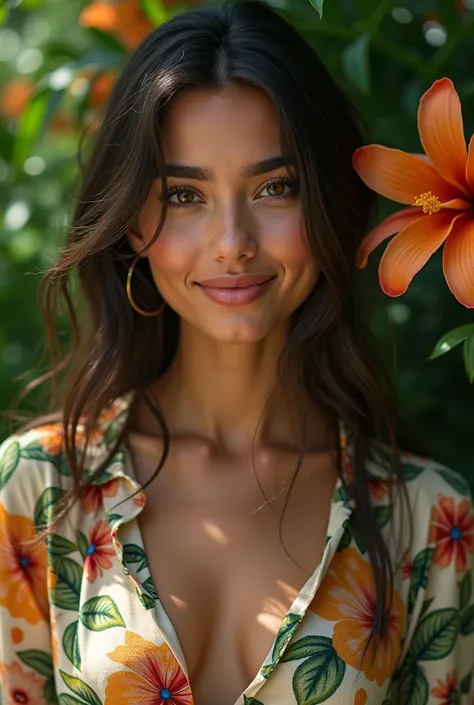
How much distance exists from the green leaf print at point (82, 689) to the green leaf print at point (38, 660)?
10 cm

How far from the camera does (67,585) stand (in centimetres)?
178

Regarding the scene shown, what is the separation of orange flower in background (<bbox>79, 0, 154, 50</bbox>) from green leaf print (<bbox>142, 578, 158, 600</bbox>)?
1075mm

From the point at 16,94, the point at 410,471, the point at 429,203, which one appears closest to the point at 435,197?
the point at 429,203

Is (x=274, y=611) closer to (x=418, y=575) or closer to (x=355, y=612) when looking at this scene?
(x=355, y=612)

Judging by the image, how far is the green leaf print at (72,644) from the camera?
1712mm

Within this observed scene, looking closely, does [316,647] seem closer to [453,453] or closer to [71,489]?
[71,489]

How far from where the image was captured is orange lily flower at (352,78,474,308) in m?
1.44

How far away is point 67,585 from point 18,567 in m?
0.08

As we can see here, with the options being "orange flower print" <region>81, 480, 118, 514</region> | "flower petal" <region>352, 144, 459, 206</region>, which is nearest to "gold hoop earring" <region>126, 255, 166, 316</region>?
A: "orange flower print" <region>81, 480, 118, 514</region>

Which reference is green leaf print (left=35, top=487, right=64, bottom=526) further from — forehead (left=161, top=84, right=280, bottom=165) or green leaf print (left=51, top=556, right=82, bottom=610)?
forehead (left=161, top=84, right=280, bottom=165)

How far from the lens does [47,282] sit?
182 centimetres

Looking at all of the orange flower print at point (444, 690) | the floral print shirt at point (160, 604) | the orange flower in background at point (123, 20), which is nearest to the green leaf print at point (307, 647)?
the floral print shirt at point (160, 604)

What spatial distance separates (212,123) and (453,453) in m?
0.94

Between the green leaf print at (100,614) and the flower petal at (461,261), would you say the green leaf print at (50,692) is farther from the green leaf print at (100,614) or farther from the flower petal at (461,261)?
the flower petal at (461,261)
